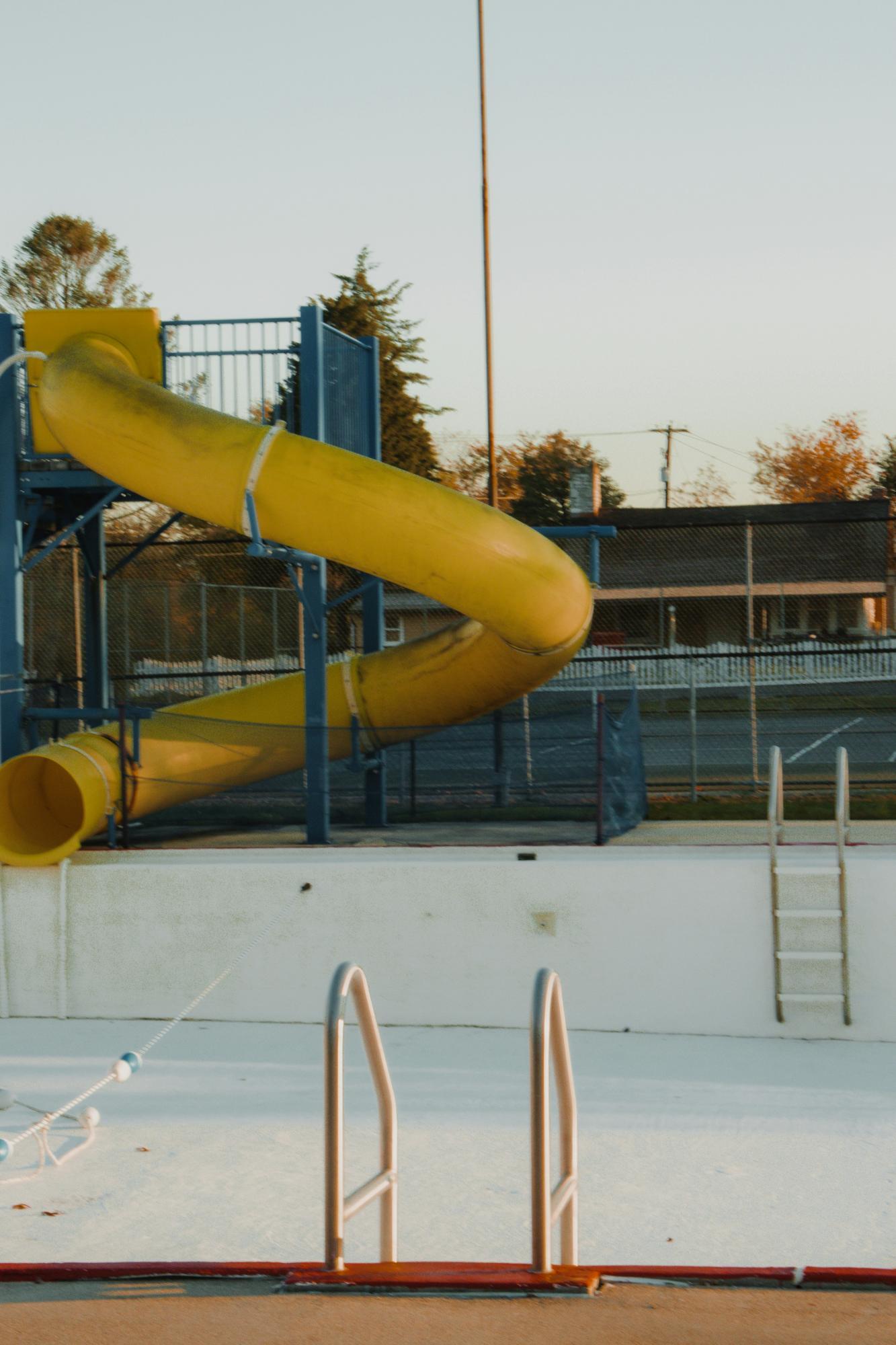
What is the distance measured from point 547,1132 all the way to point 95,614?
381 inches

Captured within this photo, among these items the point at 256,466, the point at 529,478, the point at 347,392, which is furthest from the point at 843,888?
the point at 529,478

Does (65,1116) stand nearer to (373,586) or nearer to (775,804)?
(775,804)

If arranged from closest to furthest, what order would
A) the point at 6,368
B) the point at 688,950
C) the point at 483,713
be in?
the point at 688,950 → the point at 6,368 → the point at 483,713

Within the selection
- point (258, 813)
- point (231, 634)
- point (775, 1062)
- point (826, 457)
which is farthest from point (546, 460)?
point (775, 1062)

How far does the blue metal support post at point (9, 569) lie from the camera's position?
1188 cm

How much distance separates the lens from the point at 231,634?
2948 cm

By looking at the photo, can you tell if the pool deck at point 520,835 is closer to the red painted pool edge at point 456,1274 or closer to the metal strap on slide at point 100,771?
the metal strap on slide at point 100,771

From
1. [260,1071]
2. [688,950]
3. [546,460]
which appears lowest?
[260,1071]

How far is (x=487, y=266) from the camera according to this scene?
19.5 meters

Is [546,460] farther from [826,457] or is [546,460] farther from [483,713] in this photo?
[483,713]

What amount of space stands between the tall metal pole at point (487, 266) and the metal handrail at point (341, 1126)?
12.0 metres

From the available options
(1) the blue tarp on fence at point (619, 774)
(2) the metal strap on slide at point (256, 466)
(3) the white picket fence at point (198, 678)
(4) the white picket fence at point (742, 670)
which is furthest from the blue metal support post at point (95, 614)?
(4) the white picket fence at point (742, 670)

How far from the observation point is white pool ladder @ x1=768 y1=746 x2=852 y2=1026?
9383 millimetres

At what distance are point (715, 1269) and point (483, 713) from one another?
7.56 metres
